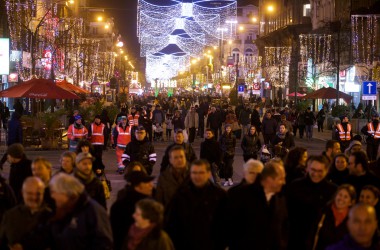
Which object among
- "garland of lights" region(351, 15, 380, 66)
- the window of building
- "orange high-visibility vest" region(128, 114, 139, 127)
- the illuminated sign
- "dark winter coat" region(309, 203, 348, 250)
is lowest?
"dark winter coat" region(309, 203, 348, 250)

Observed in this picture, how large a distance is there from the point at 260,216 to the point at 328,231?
2.12 ft

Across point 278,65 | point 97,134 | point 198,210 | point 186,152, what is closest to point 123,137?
point 97,134

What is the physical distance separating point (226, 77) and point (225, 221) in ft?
343

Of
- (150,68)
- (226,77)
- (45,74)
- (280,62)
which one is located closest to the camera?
(45,74)

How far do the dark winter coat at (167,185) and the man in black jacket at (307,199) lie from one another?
125 cm

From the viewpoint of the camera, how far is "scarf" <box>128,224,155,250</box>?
6.27 m

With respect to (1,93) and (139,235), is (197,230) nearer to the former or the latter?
(139,235)

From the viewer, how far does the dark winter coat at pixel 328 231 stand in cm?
727

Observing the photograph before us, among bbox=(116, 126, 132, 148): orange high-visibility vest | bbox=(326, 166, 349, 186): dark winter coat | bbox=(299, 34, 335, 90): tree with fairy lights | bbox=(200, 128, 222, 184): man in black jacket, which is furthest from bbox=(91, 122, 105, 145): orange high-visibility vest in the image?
bbox=(299, 34, 335, 90): tree with fairy lights

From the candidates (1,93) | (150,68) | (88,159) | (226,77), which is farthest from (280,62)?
(150,68)

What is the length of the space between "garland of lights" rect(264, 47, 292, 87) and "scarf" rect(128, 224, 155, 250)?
64.4 meters

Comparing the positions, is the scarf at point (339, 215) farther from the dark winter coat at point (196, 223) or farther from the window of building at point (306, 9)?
the window of building at point (306, 9)

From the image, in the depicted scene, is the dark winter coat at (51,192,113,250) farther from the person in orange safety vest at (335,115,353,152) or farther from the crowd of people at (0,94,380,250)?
the person in orange safety vest at (335,115,353,152)

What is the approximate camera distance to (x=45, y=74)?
51.6m
